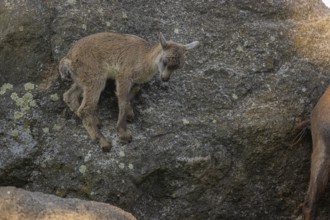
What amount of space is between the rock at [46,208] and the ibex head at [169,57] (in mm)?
3053

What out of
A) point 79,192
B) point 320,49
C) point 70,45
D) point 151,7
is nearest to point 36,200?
point 79,192

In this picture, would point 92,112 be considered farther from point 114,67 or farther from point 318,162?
point 318,162

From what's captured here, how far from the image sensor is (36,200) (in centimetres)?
612

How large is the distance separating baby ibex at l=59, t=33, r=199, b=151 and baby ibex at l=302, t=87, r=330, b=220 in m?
1.80

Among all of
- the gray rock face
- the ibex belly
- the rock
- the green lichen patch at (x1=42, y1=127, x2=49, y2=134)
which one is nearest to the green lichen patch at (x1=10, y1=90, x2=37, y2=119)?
the gray rock face

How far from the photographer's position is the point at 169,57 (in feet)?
29.3

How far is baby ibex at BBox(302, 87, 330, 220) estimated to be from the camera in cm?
853

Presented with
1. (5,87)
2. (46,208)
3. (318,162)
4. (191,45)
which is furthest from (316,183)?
(5,87)

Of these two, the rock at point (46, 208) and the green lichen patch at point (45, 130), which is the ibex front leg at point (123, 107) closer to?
the green lichen patch at point (45, 130)

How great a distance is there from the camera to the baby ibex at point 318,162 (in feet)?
28.0

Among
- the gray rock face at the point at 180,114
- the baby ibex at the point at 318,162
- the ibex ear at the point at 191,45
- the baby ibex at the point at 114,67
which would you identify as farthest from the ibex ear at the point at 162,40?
the baby ibex at the point at 318,162

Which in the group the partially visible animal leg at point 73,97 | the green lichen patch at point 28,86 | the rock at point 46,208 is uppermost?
the rock at point 46,208

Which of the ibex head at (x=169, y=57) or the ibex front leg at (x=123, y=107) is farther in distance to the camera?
the ibex head at (x=169, y=57)

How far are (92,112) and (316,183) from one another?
271 centimetres
